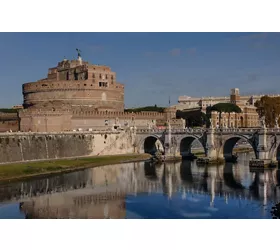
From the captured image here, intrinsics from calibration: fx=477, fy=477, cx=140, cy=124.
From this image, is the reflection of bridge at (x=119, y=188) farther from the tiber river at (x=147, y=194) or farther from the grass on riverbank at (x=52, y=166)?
the grass on riverbank at (x=52, y=166)

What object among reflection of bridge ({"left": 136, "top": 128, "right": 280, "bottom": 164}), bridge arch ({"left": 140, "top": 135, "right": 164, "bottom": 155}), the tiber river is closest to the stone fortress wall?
bridge arch ({"left": 140, "top": 135, "right": 164, "bottom": 155})

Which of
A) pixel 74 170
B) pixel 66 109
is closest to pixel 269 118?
pixel 66 109

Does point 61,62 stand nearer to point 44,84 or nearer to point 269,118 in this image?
point 44,84

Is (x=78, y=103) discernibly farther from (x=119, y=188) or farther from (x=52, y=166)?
(x=119, y=188)

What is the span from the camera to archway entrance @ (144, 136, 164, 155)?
6211 cm

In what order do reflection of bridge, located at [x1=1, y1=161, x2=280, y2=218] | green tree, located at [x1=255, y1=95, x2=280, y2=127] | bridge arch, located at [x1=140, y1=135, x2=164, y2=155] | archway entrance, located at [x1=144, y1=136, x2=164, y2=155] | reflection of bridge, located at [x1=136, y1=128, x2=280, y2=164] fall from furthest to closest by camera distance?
green tree, located at [x1=255, y1=95, x2=280, y2=127]
archway entrance, located at [x1=144, y1=136, x2=164, y2=155]
bridge arch, located at [x1=140, y1=135, x2=164, y2=155]
reflection of bridge, located at [x1=136, y1=128, x2=280, y2=164]
reflection of bridge, located at [x1=1, y1=161, x2=280, y2=218]

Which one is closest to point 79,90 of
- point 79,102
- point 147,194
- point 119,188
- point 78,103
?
point 79,102

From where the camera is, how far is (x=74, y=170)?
147 feet

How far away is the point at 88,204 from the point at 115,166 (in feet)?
63.0

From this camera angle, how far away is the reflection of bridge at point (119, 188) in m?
29.5

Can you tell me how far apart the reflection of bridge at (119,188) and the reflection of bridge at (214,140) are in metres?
3.28

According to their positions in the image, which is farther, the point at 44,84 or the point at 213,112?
the point at 213,112

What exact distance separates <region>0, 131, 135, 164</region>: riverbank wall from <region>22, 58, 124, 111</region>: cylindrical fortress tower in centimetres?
1049

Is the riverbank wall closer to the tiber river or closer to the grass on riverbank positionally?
the grass on riverbank
